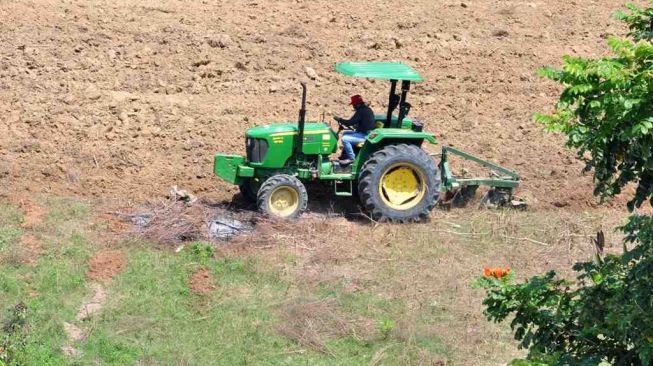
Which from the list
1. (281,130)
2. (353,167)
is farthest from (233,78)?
(353,167)

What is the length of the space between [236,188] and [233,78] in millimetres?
3214

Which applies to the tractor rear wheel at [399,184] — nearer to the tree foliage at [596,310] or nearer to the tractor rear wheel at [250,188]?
the tractor rear wheel at [250,188]

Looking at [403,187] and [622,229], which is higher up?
[622,229]

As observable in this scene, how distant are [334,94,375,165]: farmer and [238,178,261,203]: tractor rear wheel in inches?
45.8

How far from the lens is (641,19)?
24.2ft

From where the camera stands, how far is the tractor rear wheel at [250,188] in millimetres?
15336

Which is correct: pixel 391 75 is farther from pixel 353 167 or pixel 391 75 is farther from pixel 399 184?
pixel 399 184

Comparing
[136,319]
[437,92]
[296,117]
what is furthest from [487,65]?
[136,319]

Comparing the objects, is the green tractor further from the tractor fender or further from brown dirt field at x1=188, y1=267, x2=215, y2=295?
brown dirt field at x1=188, y1=267, x2=215, y2=295

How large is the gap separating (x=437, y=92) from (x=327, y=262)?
6.18 m

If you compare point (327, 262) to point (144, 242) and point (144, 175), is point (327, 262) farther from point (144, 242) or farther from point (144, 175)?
point (144, 175)

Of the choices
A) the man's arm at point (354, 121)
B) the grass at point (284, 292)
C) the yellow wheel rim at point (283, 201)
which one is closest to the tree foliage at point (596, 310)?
the grass at point (284, 292)

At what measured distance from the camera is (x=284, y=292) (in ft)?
42.4

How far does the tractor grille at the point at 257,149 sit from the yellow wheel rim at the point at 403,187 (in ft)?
5.20
